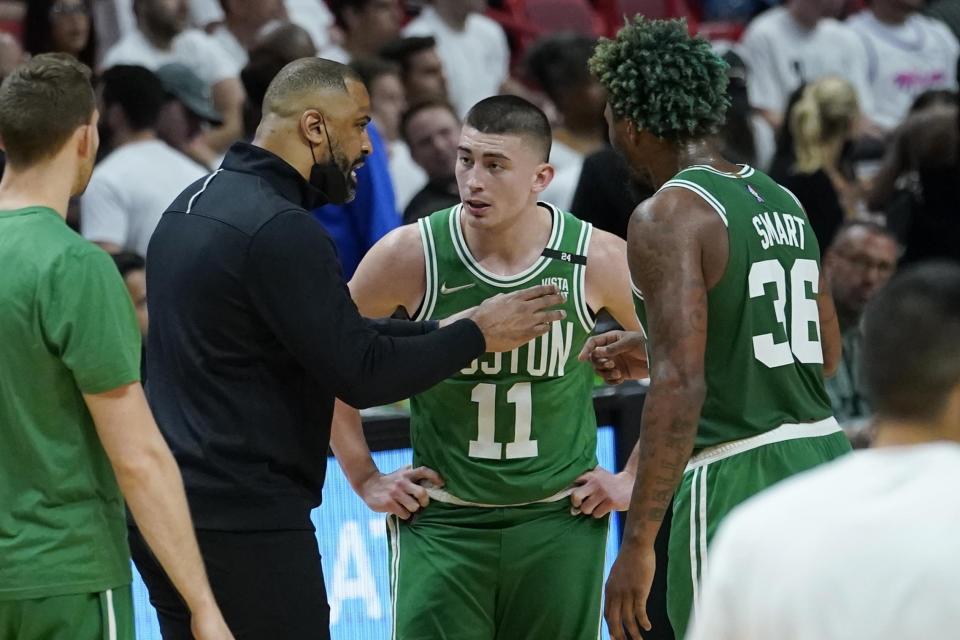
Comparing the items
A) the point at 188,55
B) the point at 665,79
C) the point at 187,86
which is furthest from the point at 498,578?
the point at 188,55

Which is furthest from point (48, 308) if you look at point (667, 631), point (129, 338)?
point (667, 631)

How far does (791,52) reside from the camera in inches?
440

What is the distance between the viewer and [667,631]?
18.6 feet

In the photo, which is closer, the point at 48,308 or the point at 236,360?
the point at 48,308

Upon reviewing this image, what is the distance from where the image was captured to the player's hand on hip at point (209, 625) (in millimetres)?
3537

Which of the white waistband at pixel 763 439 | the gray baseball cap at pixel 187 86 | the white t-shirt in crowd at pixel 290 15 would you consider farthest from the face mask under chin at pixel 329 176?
the white t-shirt in crowd at pixel 290 15

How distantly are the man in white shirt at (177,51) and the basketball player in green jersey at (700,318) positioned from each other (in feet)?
15.7

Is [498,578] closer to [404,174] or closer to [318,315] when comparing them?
Result: [318,315]

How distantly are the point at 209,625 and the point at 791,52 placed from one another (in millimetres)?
8495

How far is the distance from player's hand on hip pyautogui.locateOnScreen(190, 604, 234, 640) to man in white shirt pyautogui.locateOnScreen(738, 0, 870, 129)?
8213 millimetres

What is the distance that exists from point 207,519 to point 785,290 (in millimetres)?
1618

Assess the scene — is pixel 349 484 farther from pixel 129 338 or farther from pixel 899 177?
pixel 899 177

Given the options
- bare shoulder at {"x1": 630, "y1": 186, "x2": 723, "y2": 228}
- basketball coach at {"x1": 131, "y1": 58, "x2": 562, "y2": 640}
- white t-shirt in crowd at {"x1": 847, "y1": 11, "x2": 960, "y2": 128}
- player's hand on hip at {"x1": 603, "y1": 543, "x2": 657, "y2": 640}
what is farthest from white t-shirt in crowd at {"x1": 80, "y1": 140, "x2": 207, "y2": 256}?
white t-shirt in crowd at {"x1": 847, "y1": 11, "x2": 960, "y2": 128}

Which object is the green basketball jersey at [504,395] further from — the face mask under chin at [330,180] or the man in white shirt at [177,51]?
the man in white shirt at [177,51]
